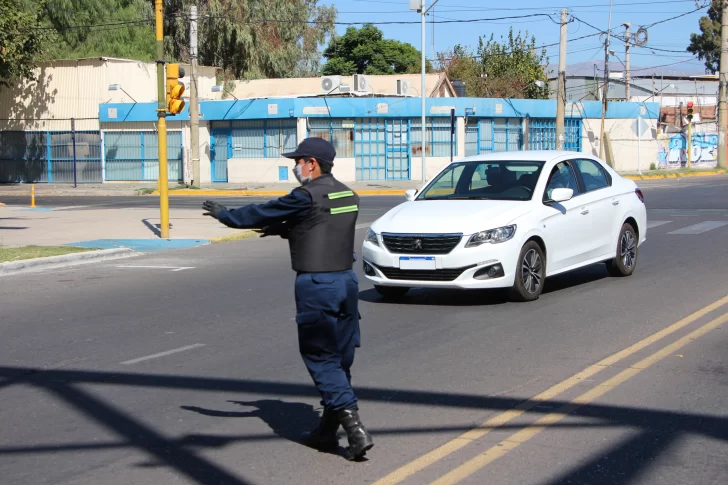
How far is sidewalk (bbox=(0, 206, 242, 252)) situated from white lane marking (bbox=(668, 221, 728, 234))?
29.7ft

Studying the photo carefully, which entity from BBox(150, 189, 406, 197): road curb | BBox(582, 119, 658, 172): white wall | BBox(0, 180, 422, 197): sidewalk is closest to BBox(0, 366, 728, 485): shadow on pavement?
BBox(0, 180, 422, 197): sidewalk

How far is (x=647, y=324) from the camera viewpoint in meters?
9.21

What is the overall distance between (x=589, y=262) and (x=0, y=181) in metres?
39.4

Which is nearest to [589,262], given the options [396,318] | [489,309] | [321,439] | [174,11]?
[489,309]

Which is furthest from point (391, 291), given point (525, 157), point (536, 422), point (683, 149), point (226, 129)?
point (683, 149)

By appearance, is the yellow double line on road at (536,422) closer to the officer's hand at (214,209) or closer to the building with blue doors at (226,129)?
the officer's hand at (214,209)

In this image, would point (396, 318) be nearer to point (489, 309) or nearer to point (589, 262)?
point (489, 309)

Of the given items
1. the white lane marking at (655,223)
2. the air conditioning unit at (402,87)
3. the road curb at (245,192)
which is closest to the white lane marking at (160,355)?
the white lane marking at (655,223)

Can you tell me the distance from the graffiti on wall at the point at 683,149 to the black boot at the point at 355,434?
51.3 metres

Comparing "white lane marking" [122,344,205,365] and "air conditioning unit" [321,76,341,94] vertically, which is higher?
"air conditioning unit" [321,76,341,94]

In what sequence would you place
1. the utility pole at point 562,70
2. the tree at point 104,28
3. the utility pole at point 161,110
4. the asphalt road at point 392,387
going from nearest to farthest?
the asphalt road at point 392,387 → the utility pole at point 161,110 → the utility pole at point 562,70 → the tree at point 104,28

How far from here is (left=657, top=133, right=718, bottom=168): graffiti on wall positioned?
177ft

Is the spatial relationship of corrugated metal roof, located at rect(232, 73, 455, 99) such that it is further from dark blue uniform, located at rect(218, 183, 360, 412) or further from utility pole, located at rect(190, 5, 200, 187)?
dark blue uniform, located at rect(218, 183, 360, 412)

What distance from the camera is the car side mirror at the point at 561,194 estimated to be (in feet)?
35.8
